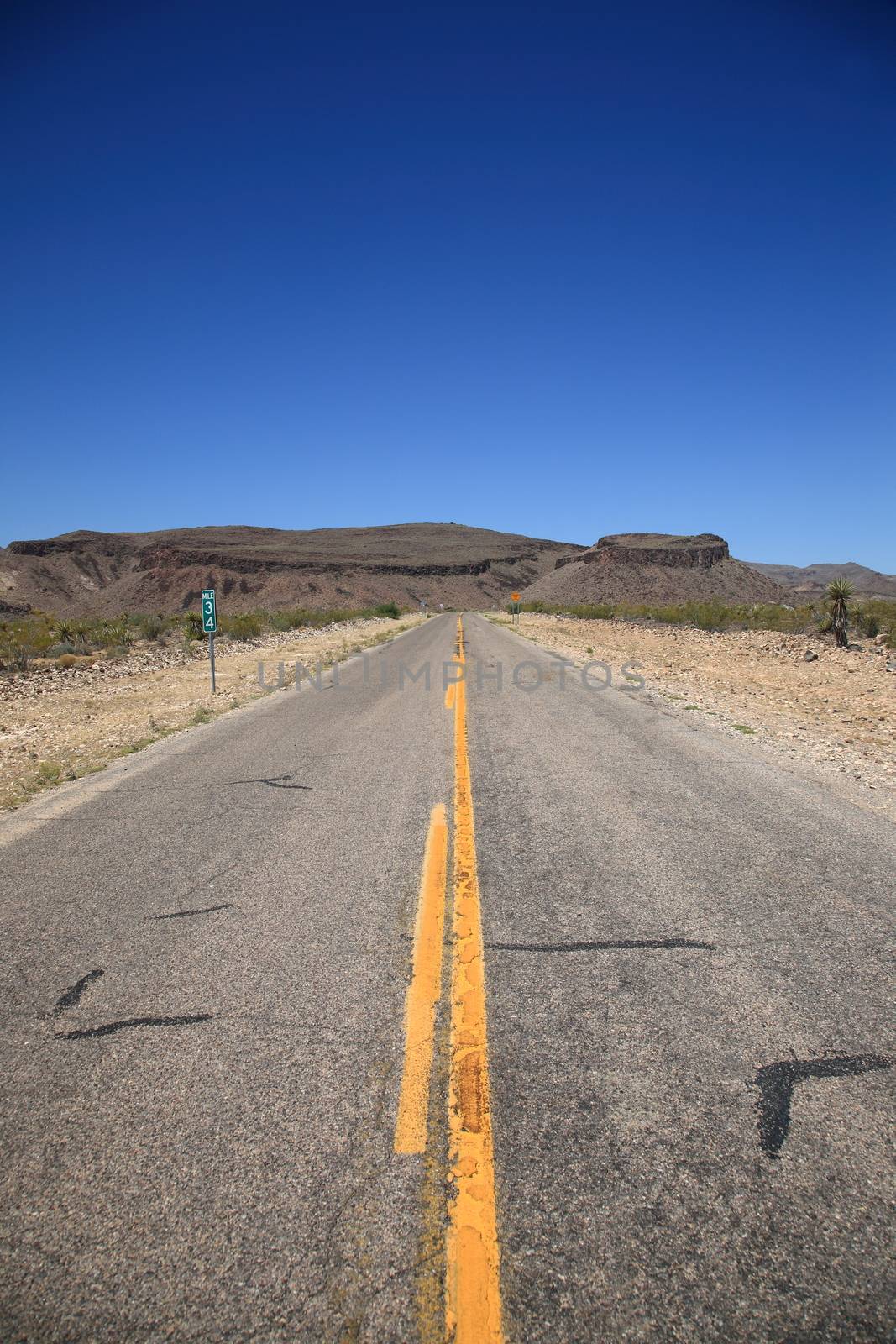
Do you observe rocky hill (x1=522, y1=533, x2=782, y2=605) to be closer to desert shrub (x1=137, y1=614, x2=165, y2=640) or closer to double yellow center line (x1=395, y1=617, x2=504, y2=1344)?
desert shrub (x1=137, y1=614, x2=165, y2=640)

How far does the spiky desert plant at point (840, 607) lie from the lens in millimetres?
21844

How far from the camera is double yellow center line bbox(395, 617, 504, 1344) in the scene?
1.64m

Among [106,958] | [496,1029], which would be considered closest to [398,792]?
[106,958]

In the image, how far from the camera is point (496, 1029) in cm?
264

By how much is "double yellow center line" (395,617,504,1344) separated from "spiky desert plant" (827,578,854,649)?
21.8 m

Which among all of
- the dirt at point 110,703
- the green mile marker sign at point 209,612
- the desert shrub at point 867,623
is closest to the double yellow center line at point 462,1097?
the dirt at point 110,703

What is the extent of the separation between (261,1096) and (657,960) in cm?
181

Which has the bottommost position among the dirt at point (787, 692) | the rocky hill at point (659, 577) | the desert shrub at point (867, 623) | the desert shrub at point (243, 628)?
the dirt at point (787, 692)

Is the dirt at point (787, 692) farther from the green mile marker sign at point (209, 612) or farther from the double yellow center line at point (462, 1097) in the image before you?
the green mile marker sign at point (209, 612)

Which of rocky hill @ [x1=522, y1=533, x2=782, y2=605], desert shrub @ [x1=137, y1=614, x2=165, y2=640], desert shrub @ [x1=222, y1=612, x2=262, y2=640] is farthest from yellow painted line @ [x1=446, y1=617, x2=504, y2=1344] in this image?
rocky hill @ [x1=522, y1=533, x2=782, y2=605]

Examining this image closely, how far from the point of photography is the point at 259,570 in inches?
3489

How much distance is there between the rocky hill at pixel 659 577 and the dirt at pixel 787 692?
177ft

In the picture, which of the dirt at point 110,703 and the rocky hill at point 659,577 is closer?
the dirt at point 110,703

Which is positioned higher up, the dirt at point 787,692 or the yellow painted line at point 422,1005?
the dirt at point 787,692
